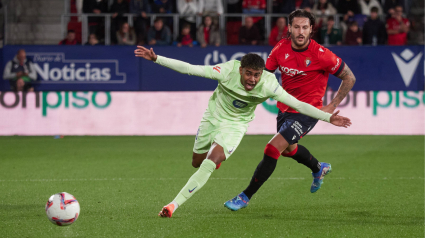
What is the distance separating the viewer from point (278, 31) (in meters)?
15.1

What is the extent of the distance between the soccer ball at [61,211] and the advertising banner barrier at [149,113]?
8522mm

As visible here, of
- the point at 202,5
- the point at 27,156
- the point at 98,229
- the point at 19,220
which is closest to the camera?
the point at 98,229

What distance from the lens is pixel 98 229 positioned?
185 inches

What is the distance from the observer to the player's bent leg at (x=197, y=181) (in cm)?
502

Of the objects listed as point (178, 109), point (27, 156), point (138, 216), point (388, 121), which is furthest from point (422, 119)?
point (138, 216)

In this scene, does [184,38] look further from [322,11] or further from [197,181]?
[197,181]

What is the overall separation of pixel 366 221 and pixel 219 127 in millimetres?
1638

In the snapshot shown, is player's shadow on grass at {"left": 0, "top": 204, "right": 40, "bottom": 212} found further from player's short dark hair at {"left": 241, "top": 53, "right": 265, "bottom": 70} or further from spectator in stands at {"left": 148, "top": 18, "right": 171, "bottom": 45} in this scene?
spectator in stands at {"left": 148, "top": 18, "right": 171, "bottom": 45}

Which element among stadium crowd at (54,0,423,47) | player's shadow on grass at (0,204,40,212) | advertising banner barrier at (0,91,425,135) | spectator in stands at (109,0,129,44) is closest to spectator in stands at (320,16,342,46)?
stadium crowd at (54,0,423,47)

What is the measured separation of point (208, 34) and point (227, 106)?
993 cm

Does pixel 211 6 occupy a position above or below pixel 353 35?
above

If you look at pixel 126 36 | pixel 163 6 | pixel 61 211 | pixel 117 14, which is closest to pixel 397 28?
pixel 163 6

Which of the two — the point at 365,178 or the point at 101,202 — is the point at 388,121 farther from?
the point at 101,202

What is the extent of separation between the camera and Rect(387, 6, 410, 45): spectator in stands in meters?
15.6
